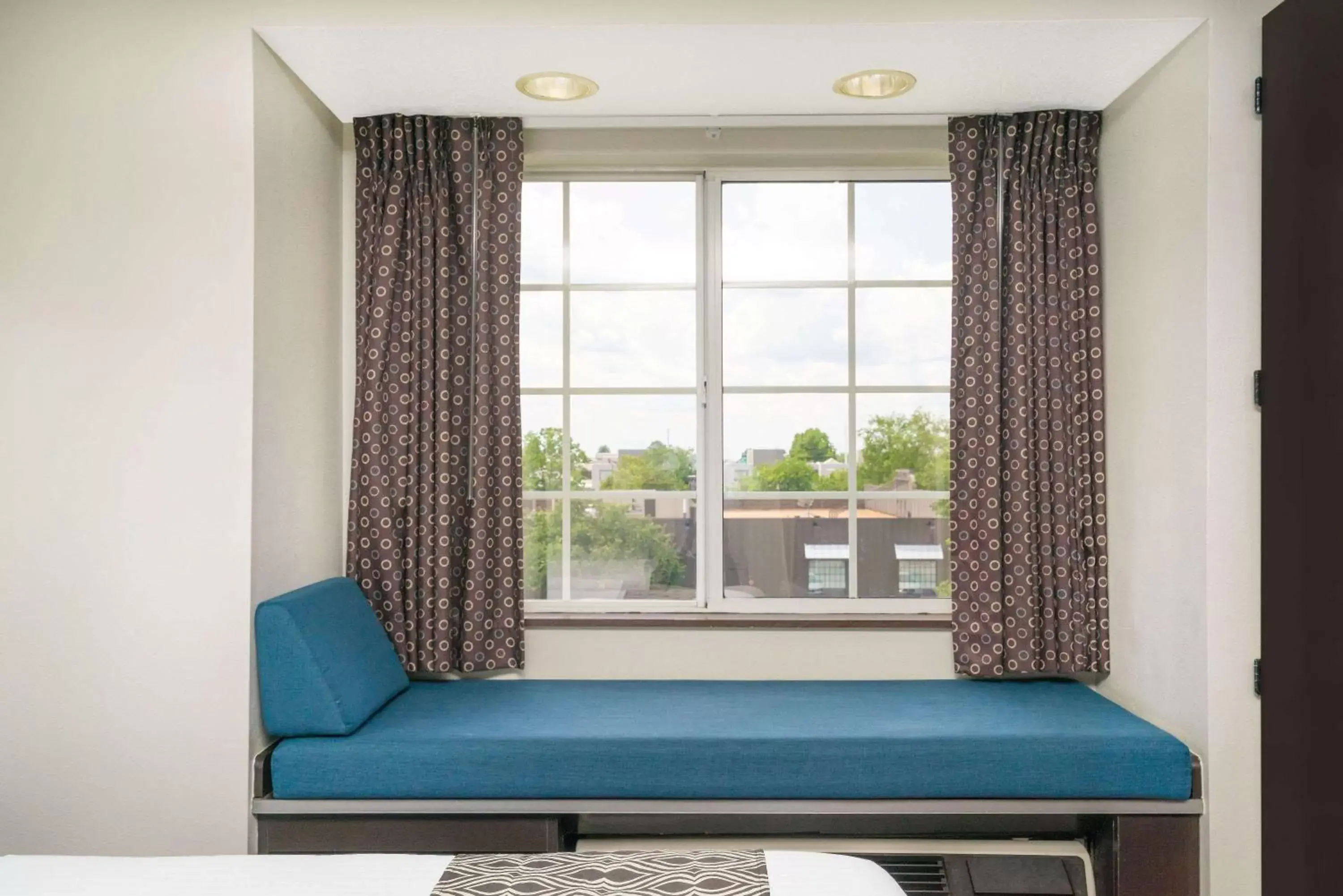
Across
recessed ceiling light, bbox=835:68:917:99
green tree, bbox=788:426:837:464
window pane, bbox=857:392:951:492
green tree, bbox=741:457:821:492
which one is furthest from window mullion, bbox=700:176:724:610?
recessed ceiling light, bbox=835:68:917:99

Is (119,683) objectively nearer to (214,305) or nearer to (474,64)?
(214,305)

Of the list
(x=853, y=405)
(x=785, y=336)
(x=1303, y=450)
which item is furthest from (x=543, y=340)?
(x=1303, y=450)

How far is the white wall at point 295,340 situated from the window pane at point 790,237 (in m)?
1.19

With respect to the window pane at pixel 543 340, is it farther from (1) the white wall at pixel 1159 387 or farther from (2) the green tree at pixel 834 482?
(1) the white wall at pixel 1159 387

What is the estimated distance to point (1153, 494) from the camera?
240 cm

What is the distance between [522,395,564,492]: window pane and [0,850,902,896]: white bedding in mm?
1511

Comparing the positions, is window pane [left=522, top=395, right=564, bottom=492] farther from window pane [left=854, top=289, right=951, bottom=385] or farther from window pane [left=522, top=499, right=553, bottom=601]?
window pane [left=854, top=289, right=951, bottom=385]

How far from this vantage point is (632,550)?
2928 millimetres

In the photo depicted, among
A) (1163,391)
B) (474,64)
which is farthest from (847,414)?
(474,64)

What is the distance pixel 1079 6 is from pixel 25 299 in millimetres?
2510

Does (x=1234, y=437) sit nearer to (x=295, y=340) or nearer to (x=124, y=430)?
(x=295, y=340)

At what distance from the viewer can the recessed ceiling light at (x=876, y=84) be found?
7.86ft

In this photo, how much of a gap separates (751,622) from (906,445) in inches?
28.5

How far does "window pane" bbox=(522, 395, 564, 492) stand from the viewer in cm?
293
